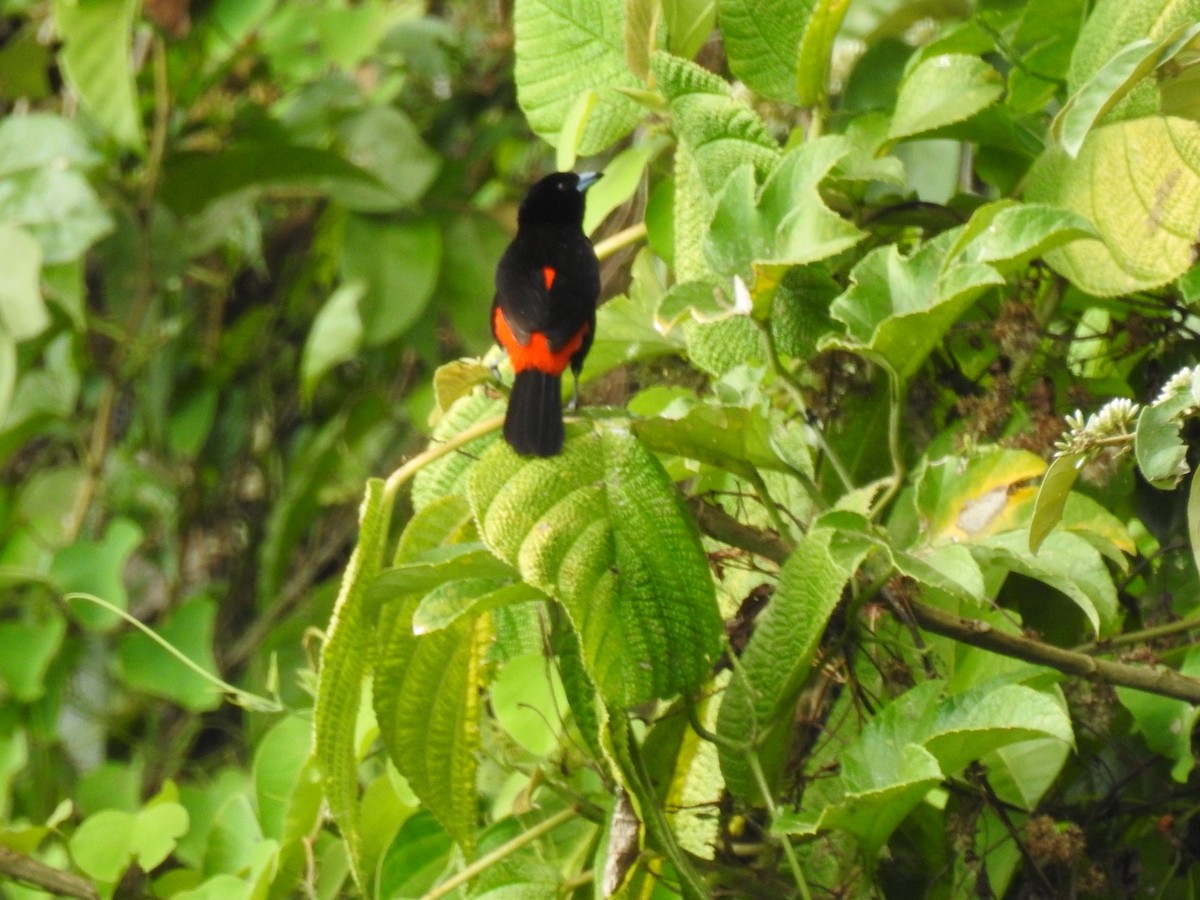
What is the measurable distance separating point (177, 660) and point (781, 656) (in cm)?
156

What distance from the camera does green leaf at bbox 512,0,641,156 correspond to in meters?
1.32

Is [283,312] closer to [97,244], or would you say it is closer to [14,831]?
[97,244]

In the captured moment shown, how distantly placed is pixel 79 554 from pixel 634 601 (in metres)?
1.52

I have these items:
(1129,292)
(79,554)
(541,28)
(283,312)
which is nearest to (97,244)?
(283,312)

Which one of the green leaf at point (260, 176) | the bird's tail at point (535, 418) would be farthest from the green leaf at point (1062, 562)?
the green leaf at point (260, 176)

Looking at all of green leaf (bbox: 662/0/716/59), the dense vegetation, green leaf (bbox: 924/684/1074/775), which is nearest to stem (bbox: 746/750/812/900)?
the dense vegetation

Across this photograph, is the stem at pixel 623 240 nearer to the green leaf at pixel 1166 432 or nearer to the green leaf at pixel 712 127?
the green leaf at pixel 712 127

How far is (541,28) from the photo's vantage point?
132 centimetres

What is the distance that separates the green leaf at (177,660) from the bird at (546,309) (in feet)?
3.10

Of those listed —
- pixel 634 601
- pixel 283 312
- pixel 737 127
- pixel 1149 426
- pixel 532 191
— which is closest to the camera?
pixel 1149 426

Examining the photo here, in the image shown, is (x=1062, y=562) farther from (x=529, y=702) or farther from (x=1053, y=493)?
A: (x=529, y=702)

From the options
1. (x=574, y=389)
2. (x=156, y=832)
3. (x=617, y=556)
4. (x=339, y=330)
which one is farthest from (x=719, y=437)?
(x=339, y=330)

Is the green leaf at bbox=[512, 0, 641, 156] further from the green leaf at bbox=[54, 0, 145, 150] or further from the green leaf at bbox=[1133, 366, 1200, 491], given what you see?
the green leaf at bbox=[54, 0, 145, 150]

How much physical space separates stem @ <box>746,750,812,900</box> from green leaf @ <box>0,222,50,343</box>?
4.99ft
